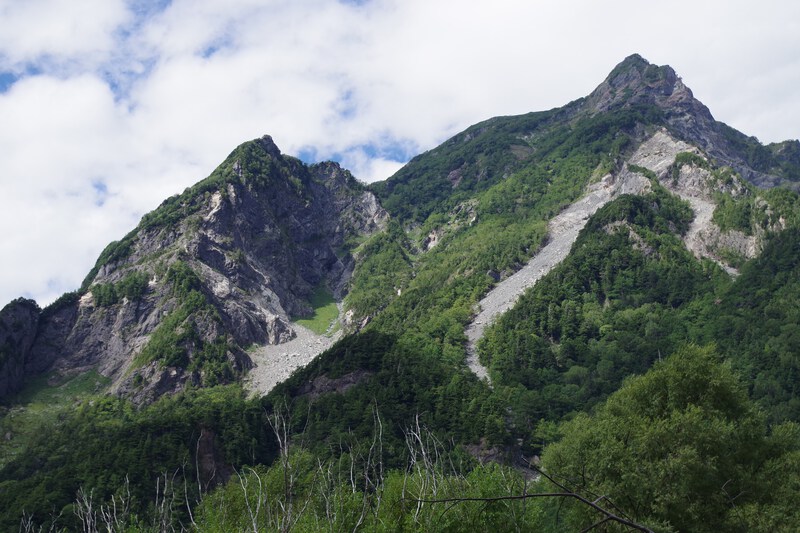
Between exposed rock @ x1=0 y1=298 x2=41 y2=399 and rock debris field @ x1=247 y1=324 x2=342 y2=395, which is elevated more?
exposed rock @ x1=0 y1=298 x2=41 y2=399

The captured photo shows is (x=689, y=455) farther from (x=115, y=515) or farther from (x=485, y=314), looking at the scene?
(x=485, y=314)

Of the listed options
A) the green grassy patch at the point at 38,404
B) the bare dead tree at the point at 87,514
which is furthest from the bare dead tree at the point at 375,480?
the green grassy patch at the point at 38,404

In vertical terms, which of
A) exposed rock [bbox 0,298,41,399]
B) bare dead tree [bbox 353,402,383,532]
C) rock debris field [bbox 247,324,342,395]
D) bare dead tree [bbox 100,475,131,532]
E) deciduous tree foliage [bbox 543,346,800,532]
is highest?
exposed rock [bbox 0,298,41,399]

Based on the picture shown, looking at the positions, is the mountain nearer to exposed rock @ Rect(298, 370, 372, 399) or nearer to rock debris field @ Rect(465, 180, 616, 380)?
exposed rock @ Rect(298, 370, 372, 399)

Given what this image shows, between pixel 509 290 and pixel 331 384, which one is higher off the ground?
pixel 509 290

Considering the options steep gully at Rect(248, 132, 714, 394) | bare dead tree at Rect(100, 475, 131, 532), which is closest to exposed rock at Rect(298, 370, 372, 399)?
steep gully at Rect(248, 132, 714, 394)

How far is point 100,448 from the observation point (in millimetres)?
98000

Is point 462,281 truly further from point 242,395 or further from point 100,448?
A: point 100,448

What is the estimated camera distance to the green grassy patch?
452 ft

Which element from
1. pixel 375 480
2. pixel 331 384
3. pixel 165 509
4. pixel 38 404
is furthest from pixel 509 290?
pixel 165 509

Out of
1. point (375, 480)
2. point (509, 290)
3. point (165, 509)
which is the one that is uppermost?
point (509, 290)

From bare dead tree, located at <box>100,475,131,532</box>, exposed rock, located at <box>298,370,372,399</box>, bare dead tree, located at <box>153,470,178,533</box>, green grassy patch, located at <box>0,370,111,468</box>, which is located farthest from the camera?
green grassy patch, located at <box>0,370,111,468</box>

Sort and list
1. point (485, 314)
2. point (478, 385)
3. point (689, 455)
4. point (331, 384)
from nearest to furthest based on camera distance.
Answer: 1. point (689, 455)
2. point (478, 385)
3. point (331, 384)
4. point (485, 314)

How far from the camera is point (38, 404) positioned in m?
157
